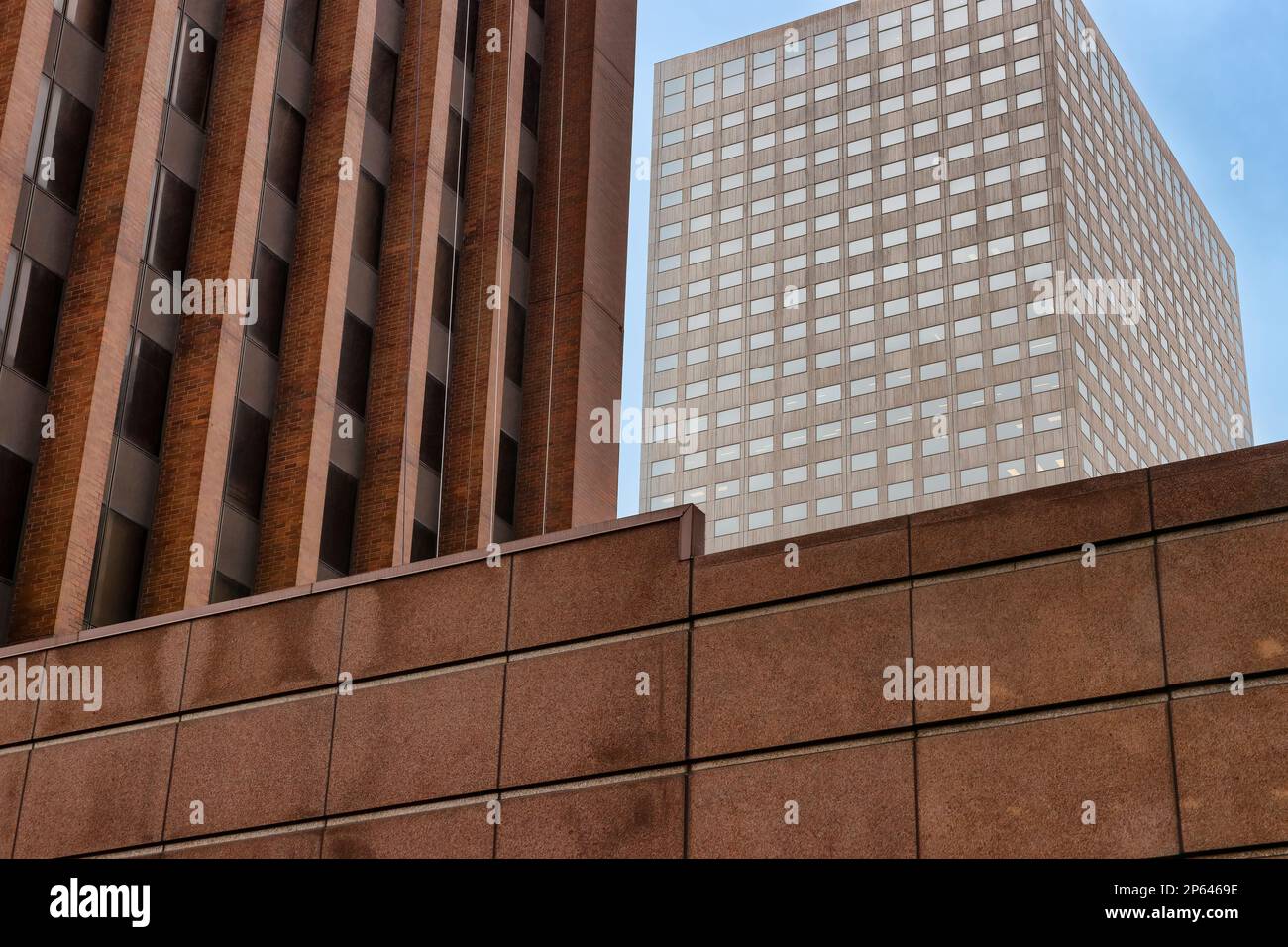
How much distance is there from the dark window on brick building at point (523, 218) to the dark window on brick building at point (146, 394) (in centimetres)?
960

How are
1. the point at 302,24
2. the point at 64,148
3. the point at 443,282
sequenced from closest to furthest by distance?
the point at 64,148
the point at 302,24
the point at 443,282

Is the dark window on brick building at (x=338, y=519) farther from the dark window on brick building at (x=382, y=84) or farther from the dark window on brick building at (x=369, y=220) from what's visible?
the dark window on brick building at (x=382, y=84)

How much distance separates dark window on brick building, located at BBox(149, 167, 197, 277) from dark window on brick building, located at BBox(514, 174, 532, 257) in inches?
319

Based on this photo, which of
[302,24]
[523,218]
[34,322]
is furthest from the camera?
[523,218]

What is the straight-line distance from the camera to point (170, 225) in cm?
2523

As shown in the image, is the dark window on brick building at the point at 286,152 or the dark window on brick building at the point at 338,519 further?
the dark window on brick building at the point at 286,152

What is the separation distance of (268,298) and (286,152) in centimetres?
288

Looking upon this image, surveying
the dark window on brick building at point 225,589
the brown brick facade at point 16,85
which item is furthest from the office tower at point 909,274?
the brown brick facade at point 16,85

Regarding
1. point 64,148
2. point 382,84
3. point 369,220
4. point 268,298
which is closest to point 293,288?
point 268,298

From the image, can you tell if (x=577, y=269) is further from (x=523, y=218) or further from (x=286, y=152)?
(x=286, y=152)

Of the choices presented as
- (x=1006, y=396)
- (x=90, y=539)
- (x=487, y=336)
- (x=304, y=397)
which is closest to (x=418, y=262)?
(x=487, y=336)

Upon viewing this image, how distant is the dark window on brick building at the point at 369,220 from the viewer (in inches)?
1131

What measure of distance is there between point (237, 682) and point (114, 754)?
6.02ft

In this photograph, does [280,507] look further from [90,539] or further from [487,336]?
[487,336]
